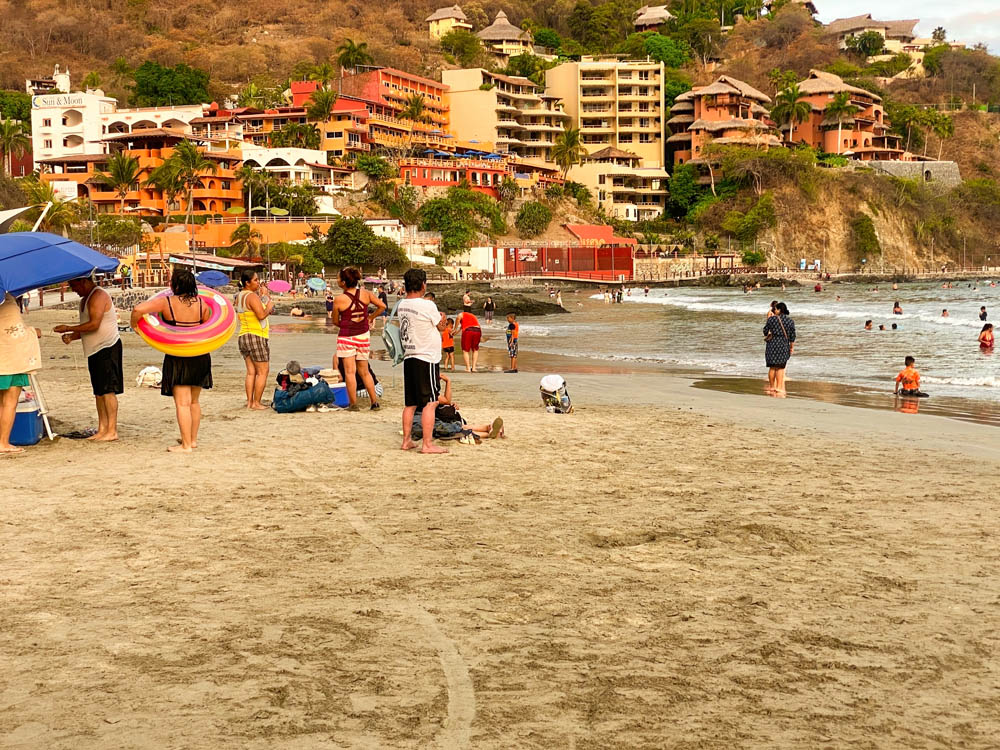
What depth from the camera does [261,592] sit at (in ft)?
15.7

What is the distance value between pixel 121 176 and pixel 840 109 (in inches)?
2852

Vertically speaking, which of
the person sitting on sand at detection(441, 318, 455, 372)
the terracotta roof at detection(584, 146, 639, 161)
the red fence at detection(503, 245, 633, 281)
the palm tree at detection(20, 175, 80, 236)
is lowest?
the person sitting on sand at detection(441, 318, 455, 372)

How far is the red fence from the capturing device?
76.1 m

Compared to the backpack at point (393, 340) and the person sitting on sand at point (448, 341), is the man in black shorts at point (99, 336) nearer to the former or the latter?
the backpack at point (393, 340)

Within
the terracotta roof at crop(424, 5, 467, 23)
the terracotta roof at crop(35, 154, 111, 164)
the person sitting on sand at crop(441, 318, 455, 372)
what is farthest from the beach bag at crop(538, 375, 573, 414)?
the terracotta roof at crop(424, 5, 467, 23)

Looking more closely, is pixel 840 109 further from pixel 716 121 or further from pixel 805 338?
pixel 805 338

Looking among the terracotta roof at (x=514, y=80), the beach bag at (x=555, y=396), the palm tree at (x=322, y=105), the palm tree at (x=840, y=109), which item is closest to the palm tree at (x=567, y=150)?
the terracotta roof at (x=514, y=80)

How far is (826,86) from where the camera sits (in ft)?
341

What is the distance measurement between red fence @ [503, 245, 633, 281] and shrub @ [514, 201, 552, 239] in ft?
12.9

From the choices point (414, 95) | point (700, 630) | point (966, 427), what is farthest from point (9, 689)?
point (414, 95)

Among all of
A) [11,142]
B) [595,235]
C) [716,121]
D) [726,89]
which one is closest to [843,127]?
[726,89]

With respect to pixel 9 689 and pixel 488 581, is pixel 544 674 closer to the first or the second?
pixel 488 581

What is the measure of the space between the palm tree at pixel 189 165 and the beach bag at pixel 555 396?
185ft

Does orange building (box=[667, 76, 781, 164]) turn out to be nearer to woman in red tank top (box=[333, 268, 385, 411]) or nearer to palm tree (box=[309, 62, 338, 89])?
palm tree (box=[309, 62, 338, 89])
